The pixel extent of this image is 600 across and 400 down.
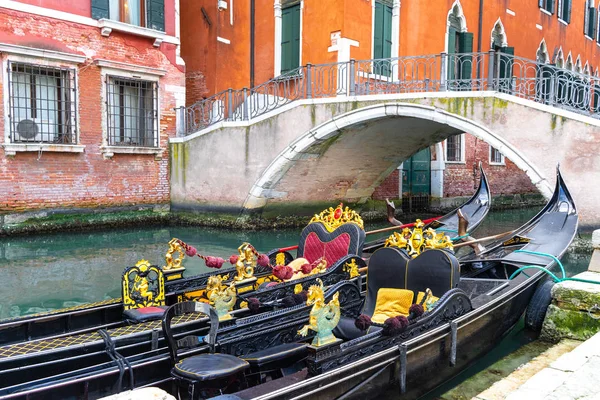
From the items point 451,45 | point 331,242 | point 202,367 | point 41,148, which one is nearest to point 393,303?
point 331,242

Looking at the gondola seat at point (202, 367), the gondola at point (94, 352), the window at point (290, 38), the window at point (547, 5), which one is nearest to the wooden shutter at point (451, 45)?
the window at point (290, 38)

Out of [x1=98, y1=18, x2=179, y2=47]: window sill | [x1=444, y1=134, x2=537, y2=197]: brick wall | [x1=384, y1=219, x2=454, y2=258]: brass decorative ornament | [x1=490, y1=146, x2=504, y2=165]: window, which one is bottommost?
[x1=384, y1=219, x2=454, y2=258]: brass decorative ornament

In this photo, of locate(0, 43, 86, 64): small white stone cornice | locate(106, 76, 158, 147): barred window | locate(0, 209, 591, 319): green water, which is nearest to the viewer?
locate(0, 209, 591, 319): green water

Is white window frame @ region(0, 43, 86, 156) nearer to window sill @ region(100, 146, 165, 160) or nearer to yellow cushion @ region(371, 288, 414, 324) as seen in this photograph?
window sill @ region(100, 146, 165, 160)

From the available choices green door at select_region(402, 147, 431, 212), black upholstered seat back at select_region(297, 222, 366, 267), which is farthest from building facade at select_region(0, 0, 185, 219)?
green door at select_region(402, 147, 431, 212)

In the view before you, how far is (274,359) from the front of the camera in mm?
2264

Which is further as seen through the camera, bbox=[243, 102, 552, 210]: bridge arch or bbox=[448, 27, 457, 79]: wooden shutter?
bbox=[448, 27, 457, 79]: wooden shutter

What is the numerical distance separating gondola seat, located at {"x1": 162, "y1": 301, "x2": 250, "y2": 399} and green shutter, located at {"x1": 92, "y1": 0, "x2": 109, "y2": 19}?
6.80m

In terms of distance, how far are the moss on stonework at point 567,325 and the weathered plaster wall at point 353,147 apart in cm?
288

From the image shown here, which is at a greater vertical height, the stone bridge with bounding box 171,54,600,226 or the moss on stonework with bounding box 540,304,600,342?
the stone bridge with bounding box 171,54,600,226

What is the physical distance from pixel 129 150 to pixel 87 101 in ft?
3.12

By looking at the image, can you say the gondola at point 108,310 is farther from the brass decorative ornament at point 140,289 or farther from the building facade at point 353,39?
the building facade at point 353,39

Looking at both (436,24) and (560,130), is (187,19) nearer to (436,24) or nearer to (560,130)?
(436,24)

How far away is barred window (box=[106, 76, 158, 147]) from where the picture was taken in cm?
804
